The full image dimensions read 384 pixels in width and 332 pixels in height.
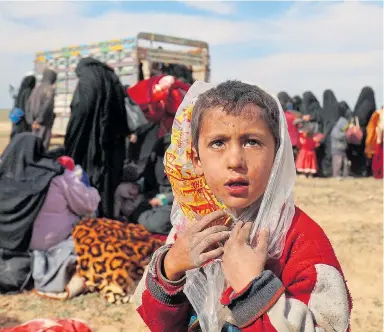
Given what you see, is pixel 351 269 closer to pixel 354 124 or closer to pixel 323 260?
pixel 323 260

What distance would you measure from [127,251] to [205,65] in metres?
7.64

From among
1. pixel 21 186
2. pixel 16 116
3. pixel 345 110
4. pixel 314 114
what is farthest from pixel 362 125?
pixel 21 186

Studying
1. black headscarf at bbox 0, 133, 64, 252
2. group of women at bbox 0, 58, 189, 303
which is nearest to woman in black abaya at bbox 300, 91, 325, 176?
group of women at bbox 0, 58, 189, 303

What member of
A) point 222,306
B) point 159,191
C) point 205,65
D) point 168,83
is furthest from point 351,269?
point 205,65

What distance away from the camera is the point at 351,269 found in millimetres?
4918

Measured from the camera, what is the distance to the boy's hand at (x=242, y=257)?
1.15m

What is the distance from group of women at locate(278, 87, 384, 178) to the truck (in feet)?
8.61

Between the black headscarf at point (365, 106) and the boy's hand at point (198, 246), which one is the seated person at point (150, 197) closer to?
the boy's hand at point (198, 246)

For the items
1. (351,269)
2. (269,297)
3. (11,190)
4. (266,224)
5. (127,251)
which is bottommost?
(351,269)

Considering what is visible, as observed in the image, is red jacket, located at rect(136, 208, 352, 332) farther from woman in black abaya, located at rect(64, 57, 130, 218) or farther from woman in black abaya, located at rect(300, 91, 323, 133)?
woman in black abaya, located at rect(300, 91, 323, 133)

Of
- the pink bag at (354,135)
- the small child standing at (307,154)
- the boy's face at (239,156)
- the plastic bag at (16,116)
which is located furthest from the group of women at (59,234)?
the pink bag at (354,135)

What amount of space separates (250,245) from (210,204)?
7.1 inches

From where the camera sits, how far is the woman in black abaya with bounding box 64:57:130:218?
543cm

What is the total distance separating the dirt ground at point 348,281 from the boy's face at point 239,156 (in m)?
2.65
